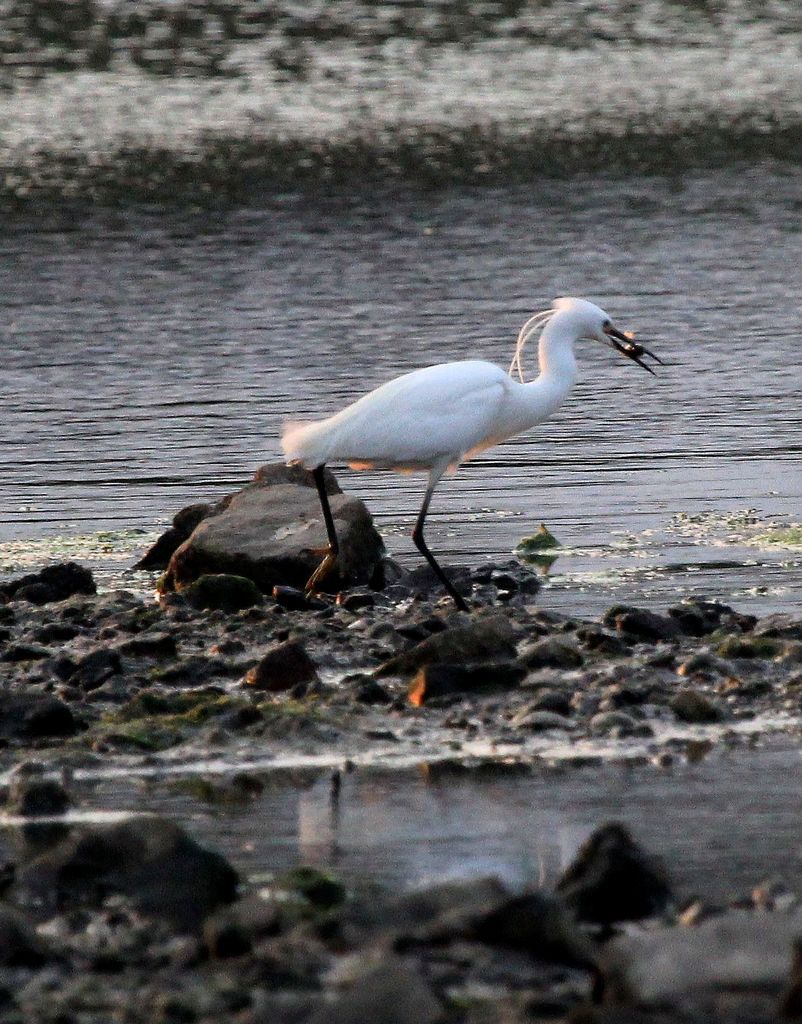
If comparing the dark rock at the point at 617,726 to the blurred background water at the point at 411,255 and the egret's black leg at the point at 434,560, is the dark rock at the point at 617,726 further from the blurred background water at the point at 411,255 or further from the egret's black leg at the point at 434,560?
the blurred background water at the point at 411,255

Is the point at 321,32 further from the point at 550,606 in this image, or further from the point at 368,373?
the point at 550,606

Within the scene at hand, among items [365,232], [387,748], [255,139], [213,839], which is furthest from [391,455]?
[255,139]

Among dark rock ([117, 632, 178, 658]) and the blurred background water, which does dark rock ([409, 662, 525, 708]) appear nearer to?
dark rock ([117, 632, 178, 658])

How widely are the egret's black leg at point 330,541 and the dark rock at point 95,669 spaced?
2406 millimetres

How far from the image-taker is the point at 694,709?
9.09 meters

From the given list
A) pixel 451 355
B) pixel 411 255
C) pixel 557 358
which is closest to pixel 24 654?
pixel 557 358

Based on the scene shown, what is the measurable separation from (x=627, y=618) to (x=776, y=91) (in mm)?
30015

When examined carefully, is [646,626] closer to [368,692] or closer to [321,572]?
[368,692]

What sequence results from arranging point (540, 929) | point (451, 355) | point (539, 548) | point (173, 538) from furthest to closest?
point (451, 355) < point (173, 538) < point (539, 548) < point (540, 929)

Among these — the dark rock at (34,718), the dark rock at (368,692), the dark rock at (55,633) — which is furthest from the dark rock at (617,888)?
the dark rock at (55,633)

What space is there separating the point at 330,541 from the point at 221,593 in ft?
2.82

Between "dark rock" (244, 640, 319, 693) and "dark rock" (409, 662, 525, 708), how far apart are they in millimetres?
591

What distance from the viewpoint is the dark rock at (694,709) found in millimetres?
9094

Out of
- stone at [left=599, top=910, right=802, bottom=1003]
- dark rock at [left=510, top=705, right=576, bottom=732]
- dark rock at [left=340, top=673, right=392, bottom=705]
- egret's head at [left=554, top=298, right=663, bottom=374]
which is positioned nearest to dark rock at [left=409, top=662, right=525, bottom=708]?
dark rock at [left=340, top=673, right=392, bottom=705]
